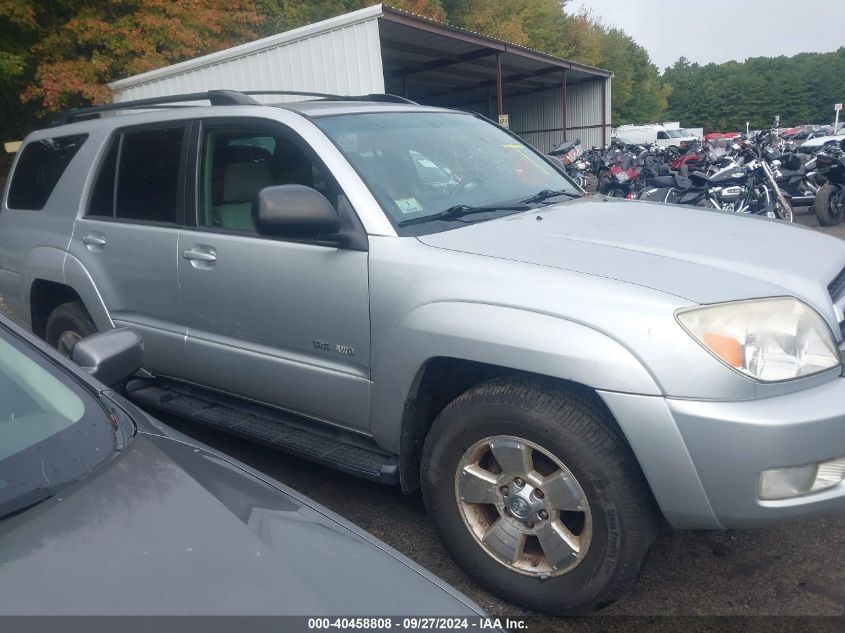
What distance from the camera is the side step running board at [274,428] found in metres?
2.94

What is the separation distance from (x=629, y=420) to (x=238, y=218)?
2127mm

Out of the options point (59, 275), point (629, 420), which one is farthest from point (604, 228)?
point (59, 275)

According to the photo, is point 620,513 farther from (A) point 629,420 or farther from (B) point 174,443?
(B) point 174,443

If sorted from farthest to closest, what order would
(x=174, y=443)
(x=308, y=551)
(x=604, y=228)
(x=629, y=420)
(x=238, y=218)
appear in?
(x=238, y=218) → (x=604, y=228) → (x=629, y=420) → (x=174, y=443) → (x=308, y=551)

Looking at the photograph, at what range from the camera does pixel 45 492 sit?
63.5 inches

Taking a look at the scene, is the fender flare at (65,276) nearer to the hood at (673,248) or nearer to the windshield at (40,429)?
the windshield at (40,429)

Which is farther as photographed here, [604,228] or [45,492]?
[604,228]

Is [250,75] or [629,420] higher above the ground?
[250,75]

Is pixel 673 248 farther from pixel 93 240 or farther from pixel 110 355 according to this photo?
pixel 93 240

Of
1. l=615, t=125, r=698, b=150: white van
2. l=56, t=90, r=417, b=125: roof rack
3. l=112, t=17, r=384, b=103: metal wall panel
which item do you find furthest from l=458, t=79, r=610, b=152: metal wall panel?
l=56, t=90, r=417, b=125: roof rack

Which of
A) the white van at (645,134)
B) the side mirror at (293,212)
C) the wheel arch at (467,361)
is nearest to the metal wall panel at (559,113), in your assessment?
the white van at (645,134)

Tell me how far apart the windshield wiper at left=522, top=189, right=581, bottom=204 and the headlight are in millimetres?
1384

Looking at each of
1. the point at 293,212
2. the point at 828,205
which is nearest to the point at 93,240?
the point at 293,212

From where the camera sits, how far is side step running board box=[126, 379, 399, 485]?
9.66 feet
